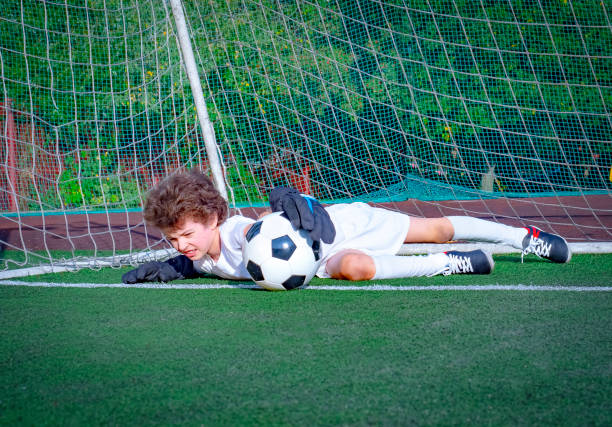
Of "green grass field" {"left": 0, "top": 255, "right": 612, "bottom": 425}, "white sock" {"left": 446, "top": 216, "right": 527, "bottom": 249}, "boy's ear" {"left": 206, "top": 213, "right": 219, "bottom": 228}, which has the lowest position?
"green grass field" {"left": 0, "top": 255, "right": 612, "bottom": 425}

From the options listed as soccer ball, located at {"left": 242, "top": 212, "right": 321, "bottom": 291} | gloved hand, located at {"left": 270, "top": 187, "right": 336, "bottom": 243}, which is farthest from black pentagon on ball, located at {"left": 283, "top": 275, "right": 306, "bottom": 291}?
gloved hand, located at {"left": 270, "top": 187, "right": 336, "bottom": 243}

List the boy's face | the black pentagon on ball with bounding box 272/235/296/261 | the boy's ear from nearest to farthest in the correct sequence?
the black pentagon on ball with bounding box 272/235/296/261 < the boy's face < the boy's ear

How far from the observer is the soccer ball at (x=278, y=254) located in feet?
9.63

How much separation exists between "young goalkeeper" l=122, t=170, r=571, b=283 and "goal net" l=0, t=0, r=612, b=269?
1018mm

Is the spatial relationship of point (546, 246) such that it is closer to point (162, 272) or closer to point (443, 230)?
point (443, 230)

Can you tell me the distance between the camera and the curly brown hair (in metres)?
3.01

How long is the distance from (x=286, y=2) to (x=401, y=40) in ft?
5.01

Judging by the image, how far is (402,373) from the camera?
5.70ft

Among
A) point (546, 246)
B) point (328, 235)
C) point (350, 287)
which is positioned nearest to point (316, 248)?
point (328, 235)

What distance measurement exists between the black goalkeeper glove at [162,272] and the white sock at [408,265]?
1283mm

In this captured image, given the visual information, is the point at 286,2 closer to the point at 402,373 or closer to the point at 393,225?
the point at 393,225

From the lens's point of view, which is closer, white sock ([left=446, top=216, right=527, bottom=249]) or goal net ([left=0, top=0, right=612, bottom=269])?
white sock ([left=446, top=216, right=527, bottom=249])

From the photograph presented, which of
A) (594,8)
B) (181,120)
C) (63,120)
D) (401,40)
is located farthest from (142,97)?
(594,8)

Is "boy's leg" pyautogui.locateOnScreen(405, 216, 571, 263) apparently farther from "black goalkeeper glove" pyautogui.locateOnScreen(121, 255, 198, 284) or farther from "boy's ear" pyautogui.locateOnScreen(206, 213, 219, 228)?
"black goalkeeper glove" pyautogui.locateOnScreen(121, 255, 198, 284)
